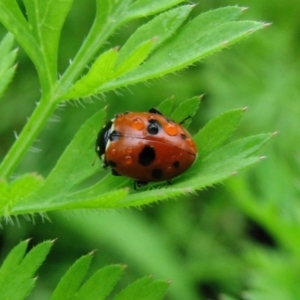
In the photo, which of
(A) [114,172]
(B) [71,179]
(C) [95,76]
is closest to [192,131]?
(A) [114,172]

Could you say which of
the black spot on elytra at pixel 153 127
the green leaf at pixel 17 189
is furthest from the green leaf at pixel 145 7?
the green leaf at pixel 17 189

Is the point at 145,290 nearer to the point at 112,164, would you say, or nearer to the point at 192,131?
the point at 112,164

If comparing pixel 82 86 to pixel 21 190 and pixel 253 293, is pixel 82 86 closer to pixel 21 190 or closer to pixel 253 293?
pixel 21 190

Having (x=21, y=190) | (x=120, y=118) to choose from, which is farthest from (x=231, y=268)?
(x=21, y=190)

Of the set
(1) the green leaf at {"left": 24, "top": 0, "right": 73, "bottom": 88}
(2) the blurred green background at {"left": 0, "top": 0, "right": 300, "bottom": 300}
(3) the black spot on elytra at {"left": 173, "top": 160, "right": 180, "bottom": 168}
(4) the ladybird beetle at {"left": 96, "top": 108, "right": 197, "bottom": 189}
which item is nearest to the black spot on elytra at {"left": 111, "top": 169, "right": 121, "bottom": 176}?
(4) the ladybird beetle at {"left": 96, "top": 108, "right": 197, "bottom": 189}

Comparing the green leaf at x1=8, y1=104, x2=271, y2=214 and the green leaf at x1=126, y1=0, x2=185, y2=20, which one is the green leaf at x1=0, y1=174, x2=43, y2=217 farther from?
the green leaf at x1=126, y1=0, x2=185, y2=20

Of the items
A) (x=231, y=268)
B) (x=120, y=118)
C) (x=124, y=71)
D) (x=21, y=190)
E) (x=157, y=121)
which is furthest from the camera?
(x=231, y=268)

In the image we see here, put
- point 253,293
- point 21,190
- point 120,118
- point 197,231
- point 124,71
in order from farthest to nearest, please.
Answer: point 197,231 < point 253,293 < point 120,118 < point 124,71 < point 21,190
